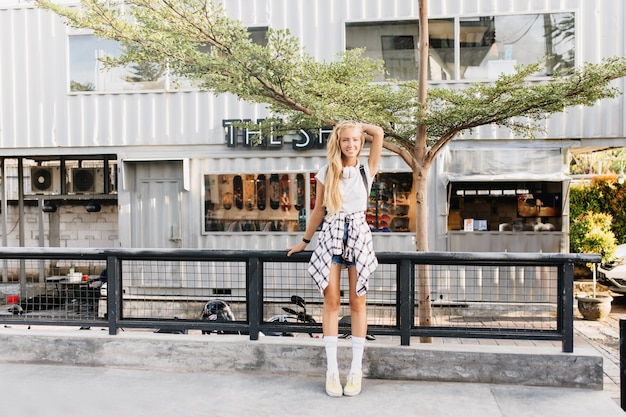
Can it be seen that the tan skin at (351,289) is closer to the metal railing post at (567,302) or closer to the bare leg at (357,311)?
the bare leg at (357,311)

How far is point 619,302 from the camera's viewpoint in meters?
11.0

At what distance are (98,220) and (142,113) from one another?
4.17 m

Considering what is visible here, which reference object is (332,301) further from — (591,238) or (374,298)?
(591,238)

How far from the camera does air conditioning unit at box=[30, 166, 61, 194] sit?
1309 centimetres

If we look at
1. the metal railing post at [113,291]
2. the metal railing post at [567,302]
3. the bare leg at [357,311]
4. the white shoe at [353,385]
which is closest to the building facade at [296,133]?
the metal railing post at [567,302]

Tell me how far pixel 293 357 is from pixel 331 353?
54cm

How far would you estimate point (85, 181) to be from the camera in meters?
13.2

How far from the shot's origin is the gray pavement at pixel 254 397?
12.0 feet

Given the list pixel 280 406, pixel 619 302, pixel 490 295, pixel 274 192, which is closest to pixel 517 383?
pixel 490 295

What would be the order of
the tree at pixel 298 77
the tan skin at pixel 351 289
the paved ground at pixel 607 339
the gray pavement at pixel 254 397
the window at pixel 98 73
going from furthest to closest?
the window at pixel 98 73
the paved ground at pixel 607 339
the tree at pixel 298 77
the tan skin at pixel 351 289
the gray pavement at pixel 254 397

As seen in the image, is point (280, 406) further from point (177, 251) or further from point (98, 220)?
point (98, 220)

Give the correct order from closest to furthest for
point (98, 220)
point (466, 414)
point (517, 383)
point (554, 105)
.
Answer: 1. point (466, 414)
2. point (517, 383)
3. point (554, 105)
4. point (98, 220)

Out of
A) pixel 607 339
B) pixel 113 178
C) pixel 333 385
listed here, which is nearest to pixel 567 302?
pixel 333 385

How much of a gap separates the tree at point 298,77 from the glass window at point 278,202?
446cm
